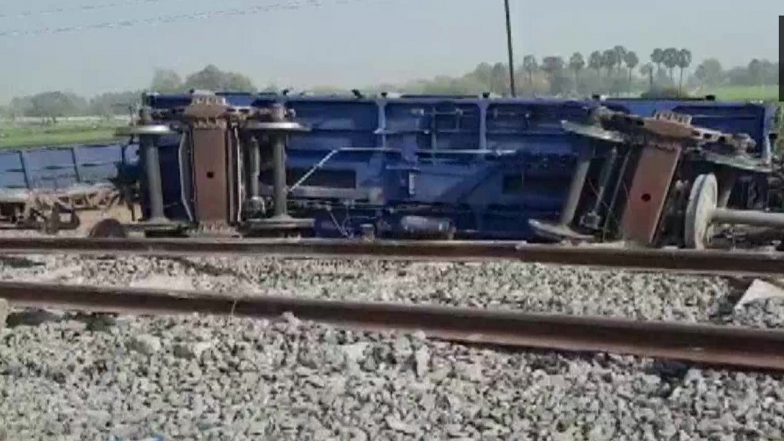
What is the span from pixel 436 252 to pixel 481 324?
2.86 m

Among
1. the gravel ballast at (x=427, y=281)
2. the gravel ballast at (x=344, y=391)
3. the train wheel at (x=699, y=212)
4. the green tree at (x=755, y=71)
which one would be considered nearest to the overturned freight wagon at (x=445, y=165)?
the train wheel at (x=699, y=212)

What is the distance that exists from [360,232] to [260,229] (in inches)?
58.3

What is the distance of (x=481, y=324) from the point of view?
21.3 ft

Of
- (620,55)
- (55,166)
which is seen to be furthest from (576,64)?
(55,166)

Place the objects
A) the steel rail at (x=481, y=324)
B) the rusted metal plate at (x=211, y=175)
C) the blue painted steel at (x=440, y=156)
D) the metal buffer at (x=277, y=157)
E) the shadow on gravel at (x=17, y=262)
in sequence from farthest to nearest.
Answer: the metal buffer at (x=277, y=157) → the rusted metal plate at (x=211, y=175) → the blue painted steel at (x=440, y=156) → the shadow on gravel at (x=17, y=262) → the steel rail at (x=481, y=324)

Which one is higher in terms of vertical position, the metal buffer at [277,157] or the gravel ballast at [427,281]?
the metal buffer at [277,157]

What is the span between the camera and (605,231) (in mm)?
11922

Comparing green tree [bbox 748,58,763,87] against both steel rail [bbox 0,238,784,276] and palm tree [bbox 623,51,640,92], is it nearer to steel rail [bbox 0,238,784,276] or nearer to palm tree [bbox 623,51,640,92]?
palm tree [bbox 623,51,640,92]

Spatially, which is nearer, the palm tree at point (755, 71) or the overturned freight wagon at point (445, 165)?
the overturned freight wagon at point (445, 165)

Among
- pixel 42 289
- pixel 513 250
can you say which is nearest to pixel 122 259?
pixel 42 289

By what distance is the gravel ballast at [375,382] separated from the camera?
5.05 metres

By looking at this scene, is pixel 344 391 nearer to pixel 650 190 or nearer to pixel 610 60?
pixel 650 190

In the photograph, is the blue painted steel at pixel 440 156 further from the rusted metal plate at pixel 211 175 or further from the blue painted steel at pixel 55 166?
the blue painted steel at pixel 55 166

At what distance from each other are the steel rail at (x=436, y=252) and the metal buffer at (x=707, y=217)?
182 cm
